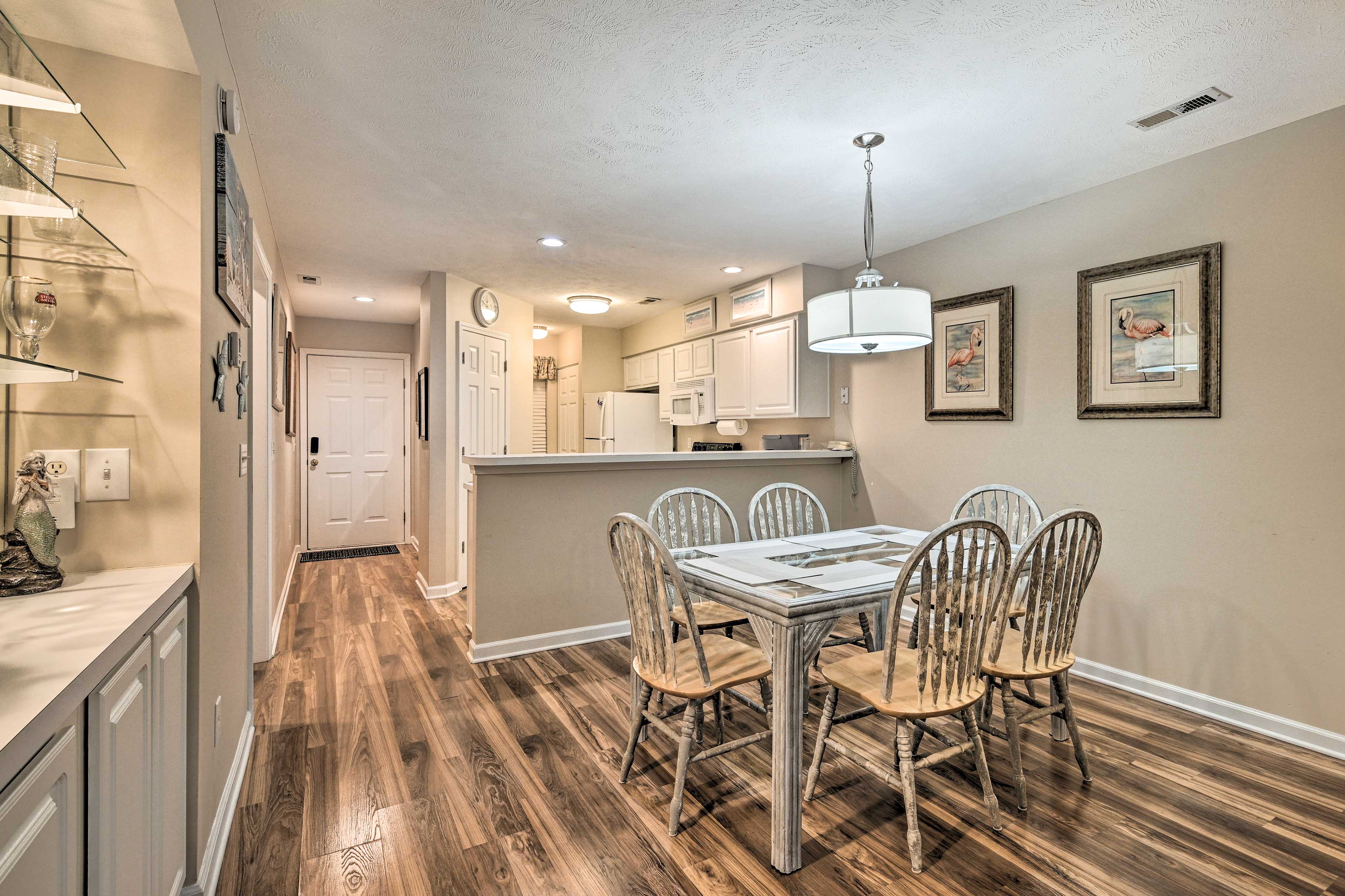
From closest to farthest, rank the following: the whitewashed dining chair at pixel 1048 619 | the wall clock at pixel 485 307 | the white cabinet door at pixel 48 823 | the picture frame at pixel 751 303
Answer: the white cabinet door at pixel 48 823 < the whitewashed dining chair at pixel 1048 619 < the picture frame at pixel 751 303 < the wall clock at pixel 485 307

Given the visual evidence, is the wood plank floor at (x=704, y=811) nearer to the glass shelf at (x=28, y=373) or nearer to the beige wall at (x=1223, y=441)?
the beige wall at (x=1223, y=441)

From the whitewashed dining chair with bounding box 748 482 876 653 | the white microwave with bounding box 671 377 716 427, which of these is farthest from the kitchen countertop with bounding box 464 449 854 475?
the white microwave with bounding box 671 377 716 427

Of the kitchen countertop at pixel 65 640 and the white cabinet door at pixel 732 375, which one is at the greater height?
the white cabinet door at pixel 732 375

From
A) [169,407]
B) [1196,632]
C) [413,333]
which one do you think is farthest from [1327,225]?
[413,333]

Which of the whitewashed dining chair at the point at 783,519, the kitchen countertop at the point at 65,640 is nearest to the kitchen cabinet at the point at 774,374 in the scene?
the whitewashed dining chair at the point at 783,519

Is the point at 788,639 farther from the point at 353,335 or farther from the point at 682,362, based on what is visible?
the point at 353,335

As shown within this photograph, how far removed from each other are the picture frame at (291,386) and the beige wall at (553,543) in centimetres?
229

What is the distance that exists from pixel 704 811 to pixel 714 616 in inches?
29.9

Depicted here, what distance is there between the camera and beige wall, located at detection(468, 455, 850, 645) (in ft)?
11.1

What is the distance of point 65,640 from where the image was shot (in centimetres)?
103

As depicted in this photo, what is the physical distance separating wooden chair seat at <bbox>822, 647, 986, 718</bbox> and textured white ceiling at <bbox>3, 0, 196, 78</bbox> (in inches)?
88.8

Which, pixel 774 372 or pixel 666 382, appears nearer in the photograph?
pixel 774 372

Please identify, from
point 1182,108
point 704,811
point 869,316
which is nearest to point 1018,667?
point 704,811

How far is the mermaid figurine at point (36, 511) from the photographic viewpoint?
1.27 meters
